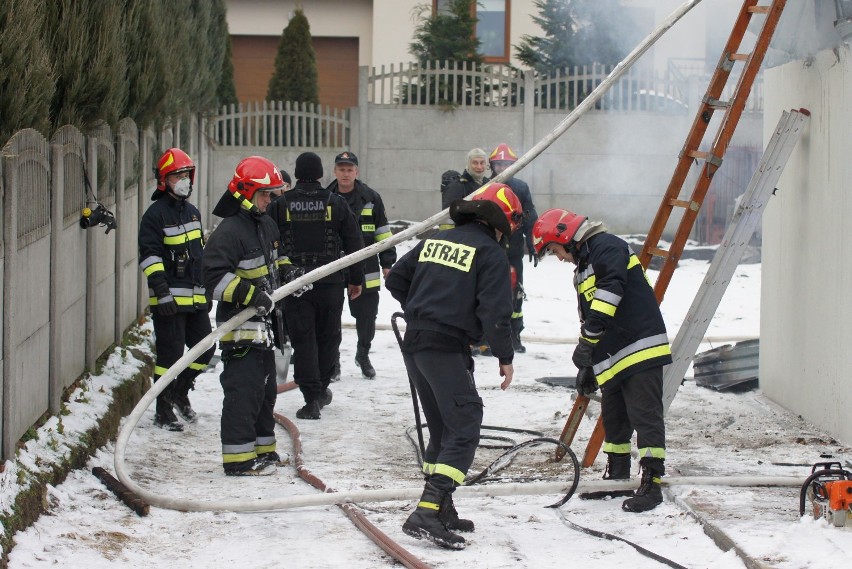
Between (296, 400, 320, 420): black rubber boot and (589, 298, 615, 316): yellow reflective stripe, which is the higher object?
(589, 298, 615, 316): yellow reflective stripe

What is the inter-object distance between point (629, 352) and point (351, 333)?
6.06 meters

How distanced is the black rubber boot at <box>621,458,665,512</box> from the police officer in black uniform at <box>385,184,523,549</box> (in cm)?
89

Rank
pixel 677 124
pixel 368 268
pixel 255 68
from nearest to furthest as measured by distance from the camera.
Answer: pixel 368 268 → pixel 677 124 → pixel 255 68

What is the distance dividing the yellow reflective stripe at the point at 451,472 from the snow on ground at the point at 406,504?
0.98 ft

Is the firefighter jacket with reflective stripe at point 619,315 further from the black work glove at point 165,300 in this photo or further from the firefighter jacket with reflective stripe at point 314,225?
the black work glove at point 165,300

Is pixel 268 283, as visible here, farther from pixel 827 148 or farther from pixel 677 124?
pixel 677 124

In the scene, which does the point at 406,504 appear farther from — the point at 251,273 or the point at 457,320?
the point at 251,273

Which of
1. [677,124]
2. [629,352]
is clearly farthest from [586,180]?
[629,352]

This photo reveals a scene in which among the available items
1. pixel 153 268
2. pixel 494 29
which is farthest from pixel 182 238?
pixel 494 29

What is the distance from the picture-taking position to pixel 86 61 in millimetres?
7973

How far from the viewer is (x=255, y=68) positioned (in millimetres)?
26391

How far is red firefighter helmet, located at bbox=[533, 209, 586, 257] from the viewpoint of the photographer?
6.29 meters

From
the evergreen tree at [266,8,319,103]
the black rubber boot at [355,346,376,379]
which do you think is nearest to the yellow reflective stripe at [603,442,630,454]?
the black rubber boot at [355,346,376,379]

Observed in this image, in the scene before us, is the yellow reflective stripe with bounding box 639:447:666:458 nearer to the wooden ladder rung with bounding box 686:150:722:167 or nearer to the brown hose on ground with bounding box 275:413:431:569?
the brown hose on ground with bounding box 275:413:431:569
